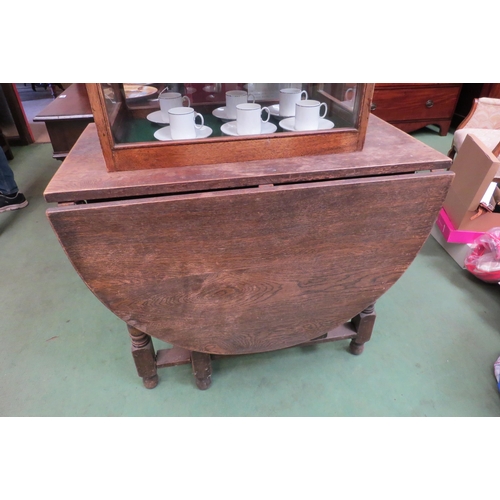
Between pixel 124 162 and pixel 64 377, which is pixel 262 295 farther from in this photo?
pixel 64 377

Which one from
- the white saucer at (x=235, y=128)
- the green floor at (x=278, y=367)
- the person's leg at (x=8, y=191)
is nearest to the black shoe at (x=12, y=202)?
the person's leg at (x=8, y=191)

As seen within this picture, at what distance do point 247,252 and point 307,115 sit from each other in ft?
1.27

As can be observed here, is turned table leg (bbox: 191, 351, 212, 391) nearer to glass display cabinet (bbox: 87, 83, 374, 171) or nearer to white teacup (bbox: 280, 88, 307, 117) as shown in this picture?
glass display cabinet (bbox: 87, 83, 374, 171)

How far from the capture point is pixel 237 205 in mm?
851

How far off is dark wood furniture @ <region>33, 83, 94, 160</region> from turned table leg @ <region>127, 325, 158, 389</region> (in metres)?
1.04

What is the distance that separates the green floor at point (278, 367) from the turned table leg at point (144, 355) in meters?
0.07

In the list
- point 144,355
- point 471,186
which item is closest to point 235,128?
point 144,355

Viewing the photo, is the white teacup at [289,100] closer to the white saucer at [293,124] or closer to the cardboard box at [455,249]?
the white saucer at [293,124]

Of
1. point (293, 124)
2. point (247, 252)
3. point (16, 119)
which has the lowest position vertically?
point (16, 119)

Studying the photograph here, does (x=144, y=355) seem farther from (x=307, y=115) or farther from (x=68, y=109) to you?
(x=68, y=109)

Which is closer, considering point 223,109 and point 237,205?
point 237,205

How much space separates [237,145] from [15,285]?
4.71 ft

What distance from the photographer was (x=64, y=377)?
1328 mm

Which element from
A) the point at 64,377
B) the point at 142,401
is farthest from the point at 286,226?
the point at 64,377
